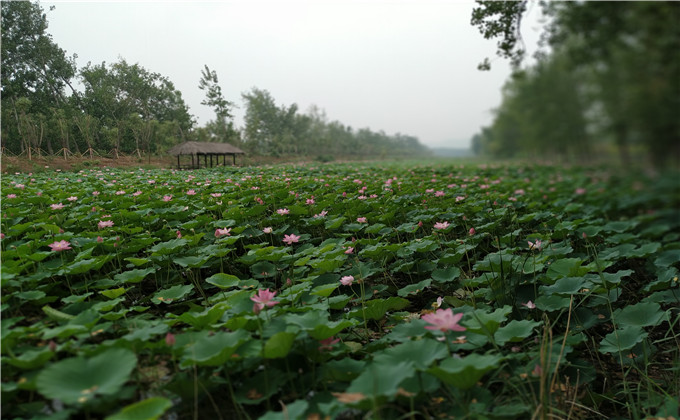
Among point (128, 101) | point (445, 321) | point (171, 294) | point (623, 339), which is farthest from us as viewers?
point (128, 101)

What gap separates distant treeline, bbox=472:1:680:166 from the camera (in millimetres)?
615

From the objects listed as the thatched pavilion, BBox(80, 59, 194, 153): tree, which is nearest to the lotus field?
BBox(80, 59, 194, 153): tree

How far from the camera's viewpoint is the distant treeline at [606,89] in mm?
615

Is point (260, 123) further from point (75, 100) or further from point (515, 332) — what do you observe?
point (515, 332)

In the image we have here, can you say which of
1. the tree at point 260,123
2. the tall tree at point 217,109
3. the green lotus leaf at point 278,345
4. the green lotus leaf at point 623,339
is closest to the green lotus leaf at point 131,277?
the green lotus leaf at point 278,345

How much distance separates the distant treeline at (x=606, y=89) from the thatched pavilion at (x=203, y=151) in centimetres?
470

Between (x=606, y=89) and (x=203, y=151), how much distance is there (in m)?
6.17

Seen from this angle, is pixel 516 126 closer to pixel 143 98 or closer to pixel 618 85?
pixel 618 85

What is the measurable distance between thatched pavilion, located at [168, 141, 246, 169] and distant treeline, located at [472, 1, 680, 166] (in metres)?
4.70

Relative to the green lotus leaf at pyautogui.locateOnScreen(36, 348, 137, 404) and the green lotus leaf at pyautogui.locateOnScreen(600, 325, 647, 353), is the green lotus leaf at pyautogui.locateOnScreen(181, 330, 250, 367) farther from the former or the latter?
the green lotus leaf at pyautogui.locateOnScreen(600, 325, 647, 353)

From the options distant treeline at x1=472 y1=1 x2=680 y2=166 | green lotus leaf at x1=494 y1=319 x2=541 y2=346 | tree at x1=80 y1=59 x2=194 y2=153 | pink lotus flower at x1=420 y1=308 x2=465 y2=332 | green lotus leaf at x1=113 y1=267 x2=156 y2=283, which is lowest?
green lotus leaf at x1=494 y1=319 x2=541 y2=346

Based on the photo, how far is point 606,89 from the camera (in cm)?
67

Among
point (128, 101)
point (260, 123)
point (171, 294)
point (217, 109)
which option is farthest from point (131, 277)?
point (260, 123)

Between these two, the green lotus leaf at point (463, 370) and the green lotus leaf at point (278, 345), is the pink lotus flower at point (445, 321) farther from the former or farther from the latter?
the green lotus leaf at point (278, 345)
